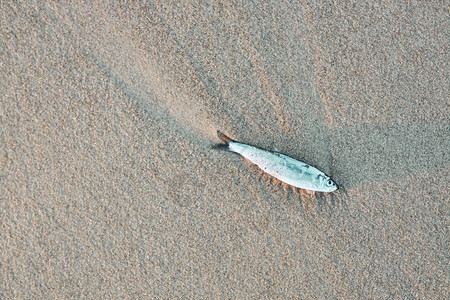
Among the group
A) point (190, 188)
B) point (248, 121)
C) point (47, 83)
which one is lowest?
point (190, 188)

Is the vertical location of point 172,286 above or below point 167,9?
below

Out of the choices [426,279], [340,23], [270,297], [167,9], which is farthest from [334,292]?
[167,9]

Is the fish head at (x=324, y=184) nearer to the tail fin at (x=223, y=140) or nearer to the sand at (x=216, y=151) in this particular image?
the sand at (x=216, y=151)

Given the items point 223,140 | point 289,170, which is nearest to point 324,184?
point 289,170

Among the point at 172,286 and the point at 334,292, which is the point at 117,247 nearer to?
the point at 172,286

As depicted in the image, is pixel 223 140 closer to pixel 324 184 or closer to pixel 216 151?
pixel 216 151

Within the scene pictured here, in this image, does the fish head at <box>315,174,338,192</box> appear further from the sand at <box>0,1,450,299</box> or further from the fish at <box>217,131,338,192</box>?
the sand at <box>0,1,450,299</box>
